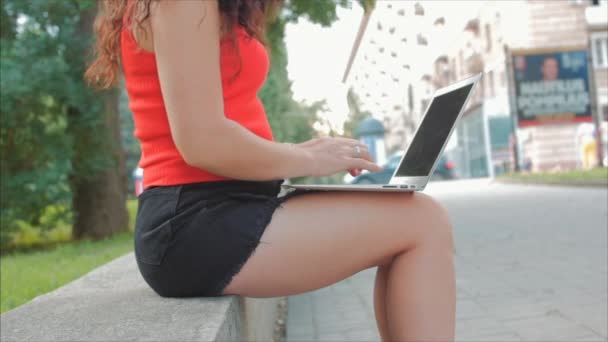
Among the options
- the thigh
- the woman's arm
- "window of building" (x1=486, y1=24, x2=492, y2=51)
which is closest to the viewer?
the woman's arm

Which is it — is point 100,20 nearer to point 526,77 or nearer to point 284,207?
point 284,207

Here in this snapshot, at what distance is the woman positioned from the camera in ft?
4.75

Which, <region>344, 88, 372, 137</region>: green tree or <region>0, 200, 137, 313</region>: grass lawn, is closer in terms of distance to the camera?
<region>0, 200, 137, 313</region>: grass lawn

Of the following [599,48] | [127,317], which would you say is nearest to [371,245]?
[127,317]

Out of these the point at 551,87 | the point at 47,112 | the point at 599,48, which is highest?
the point at 599,48

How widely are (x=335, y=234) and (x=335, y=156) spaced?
22 centimetres

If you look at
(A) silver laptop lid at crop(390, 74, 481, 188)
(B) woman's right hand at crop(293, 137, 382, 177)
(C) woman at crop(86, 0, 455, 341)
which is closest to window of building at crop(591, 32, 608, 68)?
(A) silver laptop lid at crop(390, 74, 481, 188)

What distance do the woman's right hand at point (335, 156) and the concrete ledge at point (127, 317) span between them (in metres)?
0.41

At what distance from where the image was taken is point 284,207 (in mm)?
1569

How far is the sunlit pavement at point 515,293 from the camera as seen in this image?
321cm

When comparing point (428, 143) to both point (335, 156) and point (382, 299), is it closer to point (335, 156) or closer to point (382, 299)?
point (335, 156)

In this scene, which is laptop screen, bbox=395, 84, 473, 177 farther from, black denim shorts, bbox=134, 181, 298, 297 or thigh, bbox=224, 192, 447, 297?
black denim shorts, bbox=134, 181, 298, 297

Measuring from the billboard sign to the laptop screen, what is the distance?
20371 mm

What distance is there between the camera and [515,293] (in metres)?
3.99
